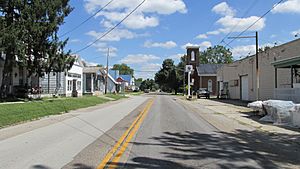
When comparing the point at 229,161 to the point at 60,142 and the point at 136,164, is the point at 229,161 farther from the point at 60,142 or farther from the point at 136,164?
the point at 60,142

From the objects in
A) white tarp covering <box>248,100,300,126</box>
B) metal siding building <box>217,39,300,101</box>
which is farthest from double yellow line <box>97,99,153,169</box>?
metal siding building <box>217,39,300,101</box>

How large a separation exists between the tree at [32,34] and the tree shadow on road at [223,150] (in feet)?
51.0

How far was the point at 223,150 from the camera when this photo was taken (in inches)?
359

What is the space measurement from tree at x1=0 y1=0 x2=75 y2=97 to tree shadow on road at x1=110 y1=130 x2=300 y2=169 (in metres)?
15.5

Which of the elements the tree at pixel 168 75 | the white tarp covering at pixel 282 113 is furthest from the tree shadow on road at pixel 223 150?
the tree at pixel 168 75

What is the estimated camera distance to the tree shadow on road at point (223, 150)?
7.39 metres

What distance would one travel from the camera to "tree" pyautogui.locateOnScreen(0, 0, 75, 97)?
23067 millimetres

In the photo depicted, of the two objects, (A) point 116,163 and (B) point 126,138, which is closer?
(A) point 116,163

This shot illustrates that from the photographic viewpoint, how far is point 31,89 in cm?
3198

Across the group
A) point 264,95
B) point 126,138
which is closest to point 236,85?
point 264,95

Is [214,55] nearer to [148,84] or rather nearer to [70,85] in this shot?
[148,84]

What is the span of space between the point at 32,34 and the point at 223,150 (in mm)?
19972

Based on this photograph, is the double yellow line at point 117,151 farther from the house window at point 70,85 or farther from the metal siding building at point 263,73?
the house window at point 70,85

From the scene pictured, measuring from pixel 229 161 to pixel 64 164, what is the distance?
3.69 meters
